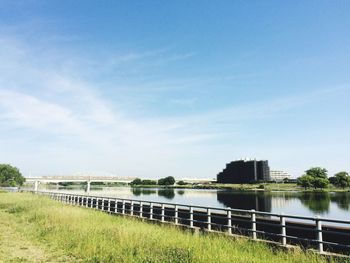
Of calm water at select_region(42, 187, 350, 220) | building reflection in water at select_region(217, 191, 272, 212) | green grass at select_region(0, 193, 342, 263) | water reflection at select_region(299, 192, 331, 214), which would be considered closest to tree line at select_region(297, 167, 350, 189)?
calm water at select_region(42, 187, 350, 220)

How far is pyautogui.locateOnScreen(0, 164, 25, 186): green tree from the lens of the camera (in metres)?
187

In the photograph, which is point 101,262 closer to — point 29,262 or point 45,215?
point 29,262

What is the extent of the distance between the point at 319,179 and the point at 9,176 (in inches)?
6103

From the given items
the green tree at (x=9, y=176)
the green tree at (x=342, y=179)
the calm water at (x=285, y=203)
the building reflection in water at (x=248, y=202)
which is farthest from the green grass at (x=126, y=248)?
the green tree at (x=9, y=176)

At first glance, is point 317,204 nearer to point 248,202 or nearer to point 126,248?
point 248,202

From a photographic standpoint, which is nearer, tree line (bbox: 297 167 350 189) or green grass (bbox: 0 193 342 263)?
green grass (bbox: 0 193 342 263)

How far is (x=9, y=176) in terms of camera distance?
192m

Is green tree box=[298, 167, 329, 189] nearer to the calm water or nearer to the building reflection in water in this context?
the calm water

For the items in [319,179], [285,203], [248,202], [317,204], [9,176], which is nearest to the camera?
[317,204]

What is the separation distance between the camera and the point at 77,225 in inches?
742

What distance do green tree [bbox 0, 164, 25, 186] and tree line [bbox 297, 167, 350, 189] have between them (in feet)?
457

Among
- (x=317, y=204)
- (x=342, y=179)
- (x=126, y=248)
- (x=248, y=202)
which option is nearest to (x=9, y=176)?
(x=248, y=202)

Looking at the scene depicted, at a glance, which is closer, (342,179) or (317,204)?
(317,204)

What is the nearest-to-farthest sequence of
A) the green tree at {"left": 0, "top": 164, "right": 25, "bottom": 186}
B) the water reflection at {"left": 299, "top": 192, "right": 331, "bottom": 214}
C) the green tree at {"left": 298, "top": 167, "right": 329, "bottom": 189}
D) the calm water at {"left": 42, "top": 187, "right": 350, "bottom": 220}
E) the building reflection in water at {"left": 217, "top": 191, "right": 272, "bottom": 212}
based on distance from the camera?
the calm water at {"left": 42, "top": 187, "right": 350, "bottom": 220}, the water reflection at {"left": 299, "top": 192, "right": 331, "bottom": 214}, the building reflection in water at {"left": 217, "top": 191, "right": 272, "bottom": 212}, the green tree at {"left": 298, "top": 167, "right": 329, "bottom": 189}, the green tree at {"left": 0, "top": 164, "right": 25, "bottom": 186}
